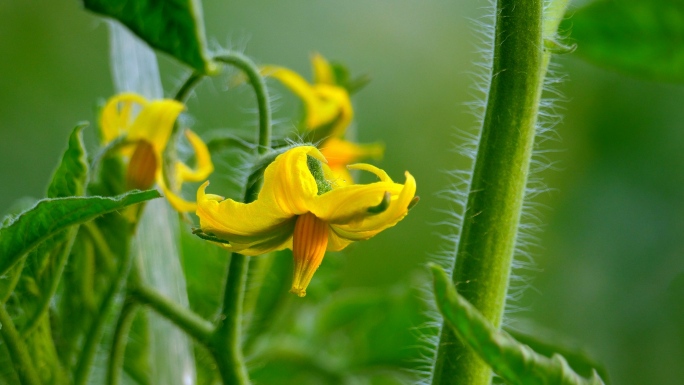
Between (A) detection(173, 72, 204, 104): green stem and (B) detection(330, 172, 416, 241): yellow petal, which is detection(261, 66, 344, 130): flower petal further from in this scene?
(B) detection(330, 172, 416, 241): yellow petal

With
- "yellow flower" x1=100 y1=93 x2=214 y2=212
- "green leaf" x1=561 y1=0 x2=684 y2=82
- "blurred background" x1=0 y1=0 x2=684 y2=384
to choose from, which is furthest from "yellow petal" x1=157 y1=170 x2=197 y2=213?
"blurred background" x1=0 y1=0 x2=684 y2=384

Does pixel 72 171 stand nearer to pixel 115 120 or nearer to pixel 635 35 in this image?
pixel 115 120

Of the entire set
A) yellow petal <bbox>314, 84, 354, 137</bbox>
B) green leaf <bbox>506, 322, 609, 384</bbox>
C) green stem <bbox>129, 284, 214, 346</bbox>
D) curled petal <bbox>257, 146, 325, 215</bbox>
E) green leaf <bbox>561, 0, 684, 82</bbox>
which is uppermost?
green leaf <bbox>561, 0, 684, 82</bbox>

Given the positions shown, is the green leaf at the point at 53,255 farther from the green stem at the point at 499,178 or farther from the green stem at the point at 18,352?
the green stem at the point at 499,178

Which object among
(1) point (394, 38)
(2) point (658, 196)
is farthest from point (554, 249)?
(1) point (394, 38)

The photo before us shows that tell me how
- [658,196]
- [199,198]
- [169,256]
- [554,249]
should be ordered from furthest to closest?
[554,249], [658,196], [169,256], [199,198]

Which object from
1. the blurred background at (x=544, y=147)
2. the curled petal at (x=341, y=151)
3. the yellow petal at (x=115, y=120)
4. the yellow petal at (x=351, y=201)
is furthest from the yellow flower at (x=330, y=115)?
the blurred background at (x=544, y=147)

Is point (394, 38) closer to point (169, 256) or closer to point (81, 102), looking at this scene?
point (81, 102)
